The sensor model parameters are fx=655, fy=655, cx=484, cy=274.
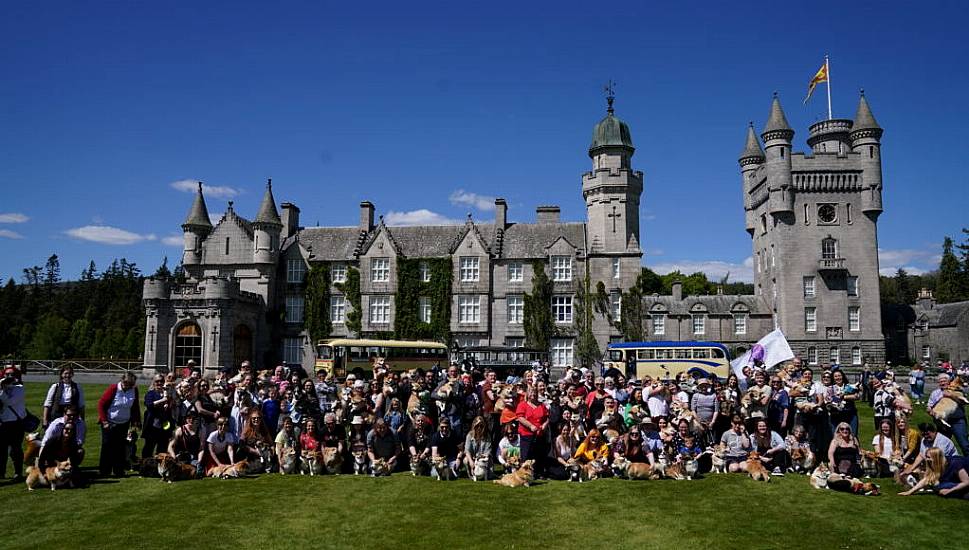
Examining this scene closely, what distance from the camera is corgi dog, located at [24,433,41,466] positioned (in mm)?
13453

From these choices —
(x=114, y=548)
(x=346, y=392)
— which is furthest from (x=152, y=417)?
(x=114, y=548)

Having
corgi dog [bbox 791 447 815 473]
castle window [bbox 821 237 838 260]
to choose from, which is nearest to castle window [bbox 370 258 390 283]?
castle window [bbox 821 237 838 260]

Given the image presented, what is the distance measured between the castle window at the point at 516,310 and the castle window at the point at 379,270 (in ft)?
32.7

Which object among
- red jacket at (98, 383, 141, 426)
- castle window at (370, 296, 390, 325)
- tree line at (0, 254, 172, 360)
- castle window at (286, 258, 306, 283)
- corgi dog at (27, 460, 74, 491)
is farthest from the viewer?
tree line at (0, 254, 172, 360)

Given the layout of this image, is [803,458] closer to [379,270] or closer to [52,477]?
[52,477]

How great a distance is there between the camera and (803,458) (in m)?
14.7

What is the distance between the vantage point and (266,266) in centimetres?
5150

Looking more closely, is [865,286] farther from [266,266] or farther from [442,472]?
[442,472]

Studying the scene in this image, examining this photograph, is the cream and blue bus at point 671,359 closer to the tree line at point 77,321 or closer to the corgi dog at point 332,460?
the corgi dog at point 332,460

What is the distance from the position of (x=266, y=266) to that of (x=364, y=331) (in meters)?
9.33

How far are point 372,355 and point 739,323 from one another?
36213mm

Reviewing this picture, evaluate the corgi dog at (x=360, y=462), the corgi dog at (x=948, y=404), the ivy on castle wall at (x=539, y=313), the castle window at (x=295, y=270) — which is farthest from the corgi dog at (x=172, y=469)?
the castle window at (x=295, y=270)

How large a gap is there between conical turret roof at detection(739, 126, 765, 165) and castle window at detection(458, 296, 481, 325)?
34062 millimetres

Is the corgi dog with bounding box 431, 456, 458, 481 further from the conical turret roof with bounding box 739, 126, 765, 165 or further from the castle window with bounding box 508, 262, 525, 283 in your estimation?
the conical turret roof with bounding box 739, 126, 765, 165
